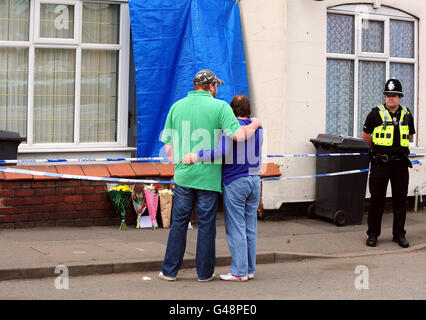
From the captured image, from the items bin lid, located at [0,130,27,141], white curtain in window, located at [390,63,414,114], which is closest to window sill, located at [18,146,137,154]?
bin lid, located at [0,130,27,141]

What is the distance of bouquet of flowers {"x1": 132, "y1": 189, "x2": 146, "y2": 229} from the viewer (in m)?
10.5

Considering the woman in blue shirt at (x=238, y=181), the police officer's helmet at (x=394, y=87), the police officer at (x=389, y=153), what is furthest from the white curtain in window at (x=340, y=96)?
the woman in blue shirt at (x=238, y=181)

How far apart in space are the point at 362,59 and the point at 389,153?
3425 mm

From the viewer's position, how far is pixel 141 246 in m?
9.05

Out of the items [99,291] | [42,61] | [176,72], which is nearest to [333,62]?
[176,72]

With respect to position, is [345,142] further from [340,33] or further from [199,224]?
[199,224]

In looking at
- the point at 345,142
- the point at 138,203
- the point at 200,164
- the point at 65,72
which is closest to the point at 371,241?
the point at 345,142

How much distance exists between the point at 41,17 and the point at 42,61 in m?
0.62

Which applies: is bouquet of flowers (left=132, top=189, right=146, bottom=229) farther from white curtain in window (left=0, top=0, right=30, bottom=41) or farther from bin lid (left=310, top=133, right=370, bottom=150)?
bin lid (left=310, top=133, right=370, bottom=150)

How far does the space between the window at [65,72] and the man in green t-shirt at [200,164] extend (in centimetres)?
417

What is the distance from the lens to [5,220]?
32.9 ft
